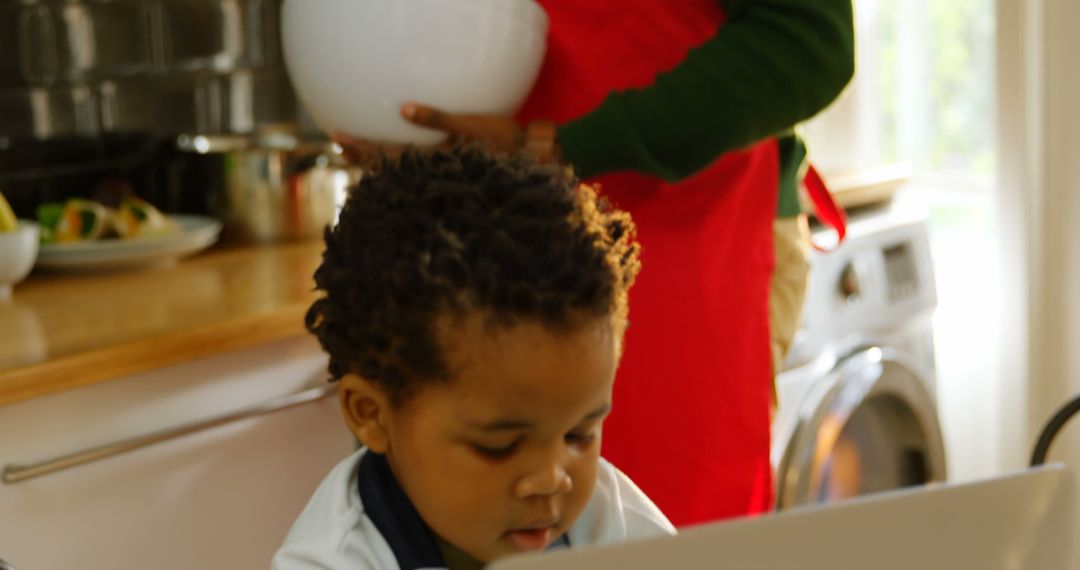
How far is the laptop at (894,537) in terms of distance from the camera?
49 cm

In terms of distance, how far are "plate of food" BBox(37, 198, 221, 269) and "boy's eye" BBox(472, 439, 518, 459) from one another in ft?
3.37

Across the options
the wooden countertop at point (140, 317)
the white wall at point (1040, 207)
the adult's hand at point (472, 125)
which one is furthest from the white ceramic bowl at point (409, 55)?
the white wall at point (1040, 207)

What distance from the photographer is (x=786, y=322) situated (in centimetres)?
144

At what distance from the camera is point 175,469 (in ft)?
4.58

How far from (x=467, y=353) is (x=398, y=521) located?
0.13 metres

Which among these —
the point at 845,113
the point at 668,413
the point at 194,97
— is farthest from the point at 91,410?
the point at 845,113

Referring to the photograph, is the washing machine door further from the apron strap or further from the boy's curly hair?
the boy's curly hair

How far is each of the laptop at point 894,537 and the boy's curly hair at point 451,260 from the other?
29 centimetres

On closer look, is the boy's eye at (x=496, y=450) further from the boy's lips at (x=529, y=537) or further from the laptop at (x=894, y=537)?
the laptop at (x=894, y=537)

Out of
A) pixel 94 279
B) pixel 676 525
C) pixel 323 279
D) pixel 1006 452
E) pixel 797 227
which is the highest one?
pixel 323 279

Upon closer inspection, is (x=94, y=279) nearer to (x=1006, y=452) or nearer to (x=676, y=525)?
(x=676, y=525)

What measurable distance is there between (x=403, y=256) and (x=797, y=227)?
73 centimetres

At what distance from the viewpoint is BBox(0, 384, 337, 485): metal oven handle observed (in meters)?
A: 1.26

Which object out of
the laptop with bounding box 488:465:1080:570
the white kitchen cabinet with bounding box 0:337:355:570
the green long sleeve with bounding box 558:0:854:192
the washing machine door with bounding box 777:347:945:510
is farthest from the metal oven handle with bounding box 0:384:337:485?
the laptop with bounding box 488:465:1080:570
